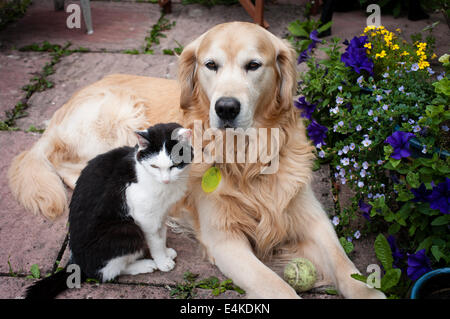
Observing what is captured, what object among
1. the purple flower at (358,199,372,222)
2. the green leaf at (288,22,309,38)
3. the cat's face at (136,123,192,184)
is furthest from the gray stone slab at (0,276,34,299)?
the green leaf at (288,22,309,38)

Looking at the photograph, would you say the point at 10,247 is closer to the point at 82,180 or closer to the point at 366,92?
the point at 82,180

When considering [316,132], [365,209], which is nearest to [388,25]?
[316,132]

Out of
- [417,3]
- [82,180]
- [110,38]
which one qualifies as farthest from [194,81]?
[417,3]

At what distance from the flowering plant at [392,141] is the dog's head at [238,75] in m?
0.43

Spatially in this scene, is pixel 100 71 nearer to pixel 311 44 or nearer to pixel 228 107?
pixel 311 44

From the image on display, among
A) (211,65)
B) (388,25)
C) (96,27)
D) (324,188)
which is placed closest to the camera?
(211,65)

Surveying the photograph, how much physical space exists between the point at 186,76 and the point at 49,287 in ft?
4.61

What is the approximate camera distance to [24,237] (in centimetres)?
270

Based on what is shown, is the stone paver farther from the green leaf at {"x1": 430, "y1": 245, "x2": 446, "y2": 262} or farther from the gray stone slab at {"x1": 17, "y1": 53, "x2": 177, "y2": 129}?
the green leaf at {"x1": 430, "y1": 245, "x2": 446, "y2": 262}

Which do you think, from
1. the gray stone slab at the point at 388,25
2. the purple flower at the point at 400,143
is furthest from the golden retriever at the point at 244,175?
the gray stone slab at the point at 388,25

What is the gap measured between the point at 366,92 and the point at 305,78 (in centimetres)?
51

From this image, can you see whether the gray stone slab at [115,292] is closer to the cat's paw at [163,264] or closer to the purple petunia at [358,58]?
the cat's paw at [163,264]

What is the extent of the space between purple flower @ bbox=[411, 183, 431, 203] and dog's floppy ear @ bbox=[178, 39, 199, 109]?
1361mm

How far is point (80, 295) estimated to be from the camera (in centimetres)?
230
